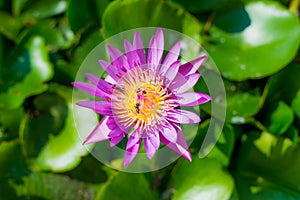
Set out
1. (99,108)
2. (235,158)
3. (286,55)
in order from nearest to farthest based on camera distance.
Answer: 1. (99,108)
2. (286,55)
3. (235,158)

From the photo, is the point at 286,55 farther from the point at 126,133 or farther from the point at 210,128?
the point at 126,133

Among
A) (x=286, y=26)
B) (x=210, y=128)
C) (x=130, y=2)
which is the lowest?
(x=210, y=128)

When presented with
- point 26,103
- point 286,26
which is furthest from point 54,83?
point 286,26

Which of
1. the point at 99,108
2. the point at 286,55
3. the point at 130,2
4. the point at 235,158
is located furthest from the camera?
the point at 235,158

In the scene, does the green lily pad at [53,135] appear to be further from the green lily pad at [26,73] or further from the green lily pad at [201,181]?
the green lily pad at [201,181]

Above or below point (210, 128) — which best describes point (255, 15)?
above

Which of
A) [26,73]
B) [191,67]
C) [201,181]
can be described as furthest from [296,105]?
[26,73]

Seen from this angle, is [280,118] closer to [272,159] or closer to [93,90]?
[272,159]

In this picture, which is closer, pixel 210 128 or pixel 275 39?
pixel 210 128
